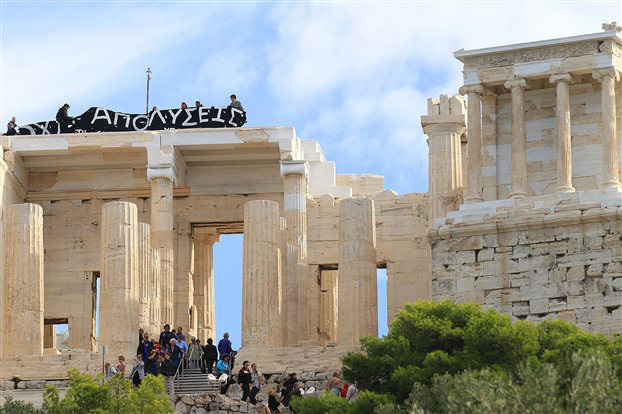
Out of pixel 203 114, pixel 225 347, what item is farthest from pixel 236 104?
pixel 225 347

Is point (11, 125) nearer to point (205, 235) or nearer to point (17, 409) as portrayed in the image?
point (205, 235)

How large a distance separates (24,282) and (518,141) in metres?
15.0

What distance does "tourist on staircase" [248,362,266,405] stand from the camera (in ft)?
209

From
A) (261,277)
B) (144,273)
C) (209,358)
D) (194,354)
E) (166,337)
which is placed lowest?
(209,358)

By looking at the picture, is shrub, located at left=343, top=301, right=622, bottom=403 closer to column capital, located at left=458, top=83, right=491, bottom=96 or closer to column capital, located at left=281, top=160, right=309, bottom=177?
column capital, located at left=458, top=83, right=491, bottom=96

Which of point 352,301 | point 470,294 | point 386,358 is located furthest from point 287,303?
point 386,358

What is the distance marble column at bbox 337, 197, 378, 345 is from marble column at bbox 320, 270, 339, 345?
5246 mm

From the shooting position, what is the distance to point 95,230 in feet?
261

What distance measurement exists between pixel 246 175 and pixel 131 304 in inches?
350

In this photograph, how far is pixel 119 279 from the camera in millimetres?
72250

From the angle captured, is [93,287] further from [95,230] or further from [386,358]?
[386,358]

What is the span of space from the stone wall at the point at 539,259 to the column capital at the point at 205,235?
12.7m

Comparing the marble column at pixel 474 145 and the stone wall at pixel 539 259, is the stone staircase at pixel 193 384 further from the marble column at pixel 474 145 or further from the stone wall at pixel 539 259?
the marble column at pixel 474 145

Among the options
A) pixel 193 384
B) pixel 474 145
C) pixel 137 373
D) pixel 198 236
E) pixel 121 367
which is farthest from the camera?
pixel 198 236
